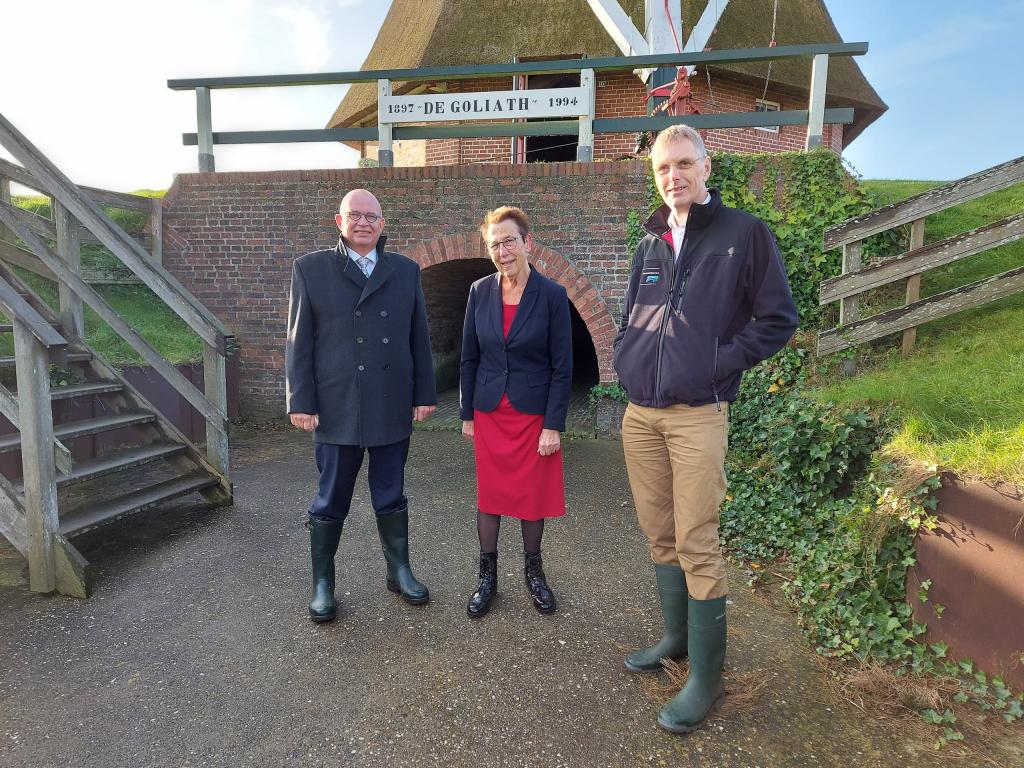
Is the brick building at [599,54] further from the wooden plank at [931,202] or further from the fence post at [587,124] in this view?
the wooden plank at [931,202]

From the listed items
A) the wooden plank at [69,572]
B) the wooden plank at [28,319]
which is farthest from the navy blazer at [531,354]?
the wooden plank at [69,572]

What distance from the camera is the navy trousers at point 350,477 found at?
9.75 feet

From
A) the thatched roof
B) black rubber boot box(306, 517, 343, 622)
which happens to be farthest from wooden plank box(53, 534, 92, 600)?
the thatched roof

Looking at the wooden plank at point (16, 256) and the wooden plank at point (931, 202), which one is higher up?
the wooden plank at point (931, 202)

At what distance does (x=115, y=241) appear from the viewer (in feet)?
14.0

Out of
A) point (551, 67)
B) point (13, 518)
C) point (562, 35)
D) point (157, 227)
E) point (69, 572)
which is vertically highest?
point (562, 35)

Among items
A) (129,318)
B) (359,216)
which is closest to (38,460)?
(359,216)

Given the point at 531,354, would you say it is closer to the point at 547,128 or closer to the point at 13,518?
the point at 13,518

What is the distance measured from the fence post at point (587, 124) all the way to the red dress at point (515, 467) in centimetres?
434

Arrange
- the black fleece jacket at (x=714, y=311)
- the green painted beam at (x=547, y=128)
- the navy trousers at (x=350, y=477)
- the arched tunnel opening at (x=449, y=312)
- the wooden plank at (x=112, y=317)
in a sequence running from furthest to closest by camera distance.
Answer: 1. the arched tunnel opening at (x=449, y=312)
2. the green painted beam at (x=547, y=128)
3. the wooden plank at (x=112, y=317)
4. the navy trousers at (x=350, y=477)
5. the black fleece jacket at (x=714, y=311)

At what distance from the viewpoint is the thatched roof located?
10.6 metres

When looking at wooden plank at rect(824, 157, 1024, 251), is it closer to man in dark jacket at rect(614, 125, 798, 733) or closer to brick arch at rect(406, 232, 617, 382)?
brick arch at rect(406, 232, 617, 382)

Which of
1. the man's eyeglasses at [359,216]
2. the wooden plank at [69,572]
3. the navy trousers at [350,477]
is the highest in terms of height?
the man's eyeglasses at [359,216]

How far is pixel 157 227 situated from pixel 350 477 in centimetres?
609
